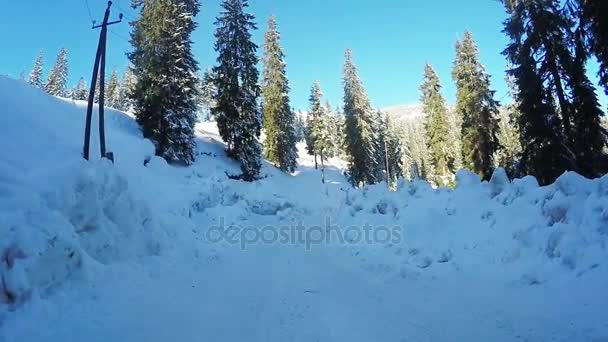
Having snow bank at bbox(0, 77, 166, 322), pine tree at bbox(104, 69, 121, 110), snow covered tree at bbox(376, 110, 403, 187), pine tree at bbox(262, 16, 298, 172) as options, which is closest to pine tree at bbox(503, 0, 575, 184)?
snow bank at bbox(0, 77, 166, 322)

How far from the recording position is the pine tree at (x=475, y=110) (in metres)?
32.3

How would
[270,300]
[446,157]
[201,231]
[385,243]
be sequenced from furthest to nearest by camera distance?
1. [446,157]
2. [201,231]
3. [385,243]
4. [270,300]

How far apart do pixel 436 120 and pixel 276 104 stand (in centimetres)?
1784

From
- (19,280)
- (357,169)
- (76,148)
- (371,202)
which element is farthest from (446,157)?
(19,280)

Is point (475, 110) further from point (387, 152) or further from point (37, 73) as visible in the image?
point (37, 73)

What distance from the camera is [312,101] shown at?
5559 cm

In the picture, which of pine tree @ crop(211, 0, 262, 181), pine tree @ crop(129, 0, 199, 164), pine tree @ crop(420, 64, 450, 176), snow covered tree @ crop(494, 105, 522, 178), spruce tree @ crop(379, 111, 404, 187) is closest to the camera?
pine tree @ crop(129, 0, 199, 164)

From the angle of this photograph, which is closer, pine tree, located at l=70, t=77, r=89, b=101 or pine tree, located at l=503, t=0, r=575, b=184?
pine tree, located at l=503, t=0, r=575, b=184

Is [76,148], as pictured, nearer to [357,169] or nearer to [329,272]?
[329,272]

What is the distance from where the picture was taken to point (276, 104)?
4294 cm

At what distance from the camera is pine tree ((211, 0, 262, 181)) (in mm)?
31172

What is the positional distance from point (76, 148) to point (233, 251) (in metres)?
11.0

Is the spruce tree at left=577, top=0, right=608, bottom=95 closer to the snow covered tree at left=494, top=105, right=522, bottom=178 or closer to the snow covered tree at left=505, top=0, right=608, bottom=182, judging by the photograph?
the snow covered tree at left=505, top=0, right=608, bottom=182

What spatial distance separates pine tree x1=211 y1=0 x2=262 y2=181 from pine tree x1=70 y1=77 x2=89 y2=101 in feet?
157
